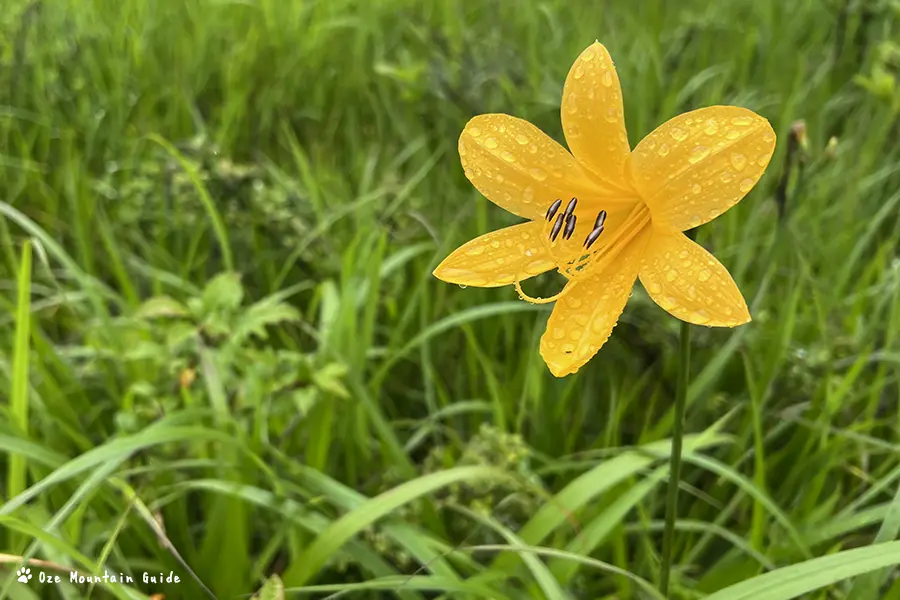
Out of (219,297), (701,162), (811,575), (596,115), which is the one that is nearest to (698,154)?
(701,162)

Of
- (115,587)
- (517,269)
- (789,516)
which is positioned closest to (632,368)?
(789,516)

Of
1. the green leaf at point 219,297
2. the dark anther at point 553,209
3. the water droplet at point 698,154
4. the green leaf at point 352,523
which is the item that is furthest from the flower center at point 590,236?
the green leaf at point 219,297

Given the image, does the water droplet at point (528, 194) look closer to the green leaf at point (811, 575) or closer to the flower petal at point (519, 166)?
the flower petal at point (519, 166)

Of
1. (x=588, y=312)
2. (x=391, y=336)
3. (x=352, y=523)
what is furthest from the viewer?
(x=391, y=336)

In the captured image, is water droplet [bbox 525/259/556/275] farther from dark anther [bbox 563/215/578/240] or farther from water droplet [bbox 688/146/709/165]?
water droplet [bbox 688/146/709/165]

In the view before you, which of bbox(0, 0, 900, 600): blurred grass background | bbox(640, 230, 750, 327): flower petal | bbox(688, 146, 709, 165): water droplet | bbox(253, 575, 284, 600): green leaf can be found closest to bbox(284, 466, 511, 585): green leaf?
bbox(0, 0, 900, 600): blurred grass background

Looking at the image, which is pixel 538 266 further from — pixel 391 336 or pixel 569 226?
pixel 391 336
